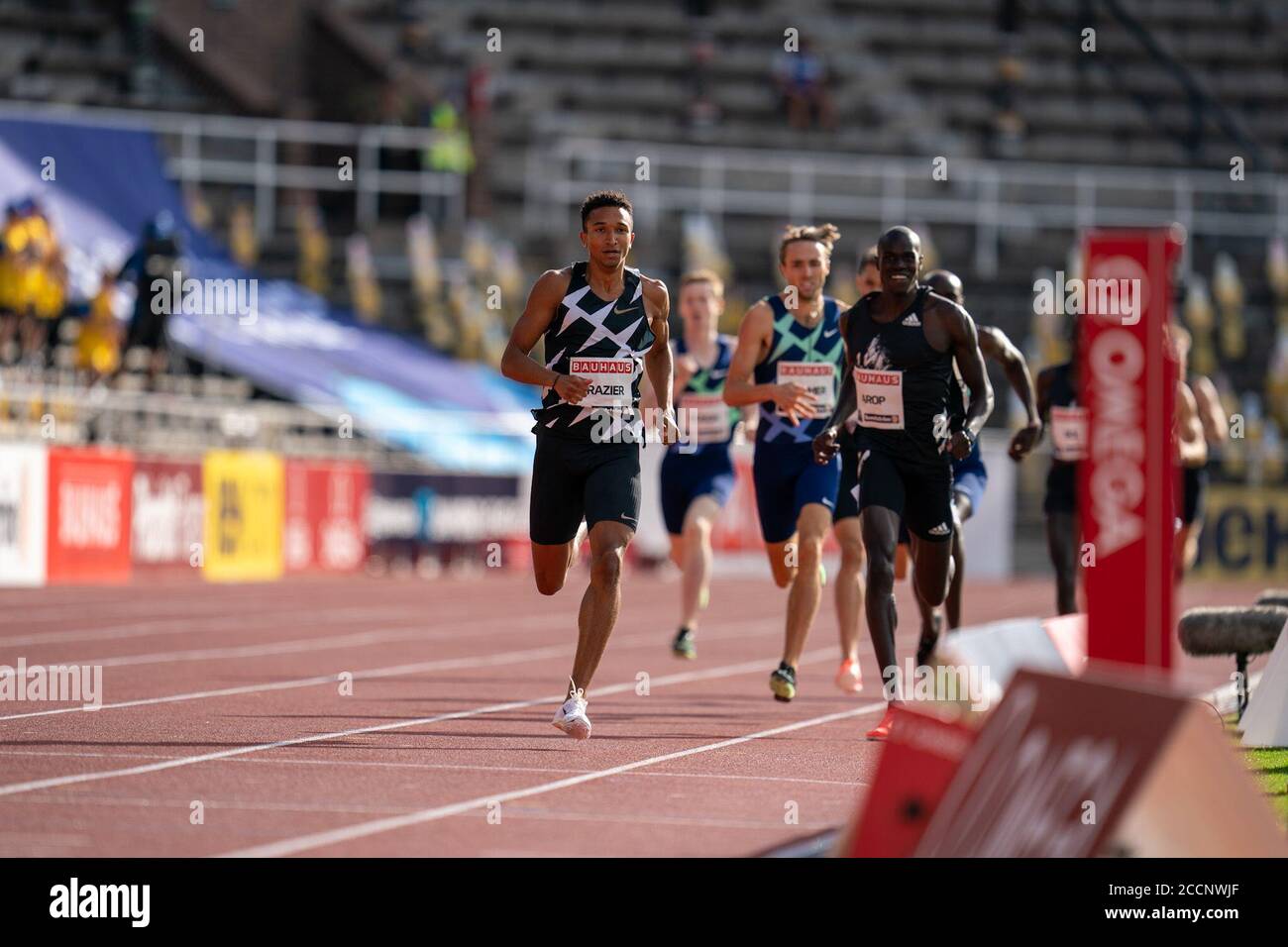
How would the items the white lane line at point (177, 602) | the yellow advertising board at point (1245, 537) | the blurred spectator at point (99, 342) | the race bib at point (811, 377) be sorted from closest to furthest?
1. the race bib at point (811, 377)
2. the white lane line at point (177, 602)
3. the blurred spectator at point (99, 342)
4. the yellow advertising board at point (1245, 537)

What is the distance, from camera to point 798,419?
12.5m

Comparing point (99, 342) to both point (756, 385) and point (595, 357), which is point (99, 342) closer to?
point (756, 385)

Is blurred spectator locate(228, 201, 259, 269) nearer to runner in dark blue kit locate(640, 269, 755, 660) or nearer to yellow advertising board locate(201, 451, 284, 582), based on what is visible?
yellow advertising board locate(201, 451, 284, 582)

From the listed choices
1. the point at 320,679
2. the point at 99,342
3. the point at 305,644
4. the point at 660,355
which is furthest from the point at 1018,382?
the point at 99,342

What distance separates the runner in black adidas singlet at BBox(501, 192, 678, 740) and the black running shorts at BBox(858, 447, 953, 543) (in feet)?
3.54

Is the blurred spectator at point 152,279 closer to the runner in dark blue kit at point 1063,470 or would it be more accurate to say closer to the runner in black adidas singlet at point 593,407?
the runner in dark blue kit at point 1063,470

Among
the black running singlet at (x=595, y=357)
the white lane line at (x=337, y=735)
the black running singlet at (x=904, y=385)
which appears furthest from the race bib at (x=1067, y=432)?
the black running singlet at (x=595, y=357)

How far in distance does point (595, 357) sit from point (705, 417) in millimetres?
4939

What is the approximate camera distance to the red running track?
7.49 m

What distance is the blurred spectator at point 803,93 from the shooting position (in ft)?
145

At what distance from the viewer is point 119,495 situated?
24.7m

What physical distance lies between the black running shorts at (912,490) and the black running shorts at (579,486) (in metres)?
1.14

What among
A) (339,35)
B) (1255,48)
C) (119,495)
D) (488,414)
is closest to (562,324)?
(119,495)
